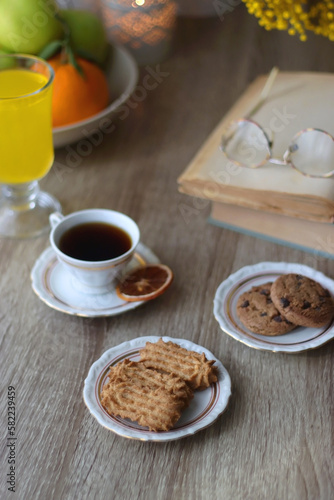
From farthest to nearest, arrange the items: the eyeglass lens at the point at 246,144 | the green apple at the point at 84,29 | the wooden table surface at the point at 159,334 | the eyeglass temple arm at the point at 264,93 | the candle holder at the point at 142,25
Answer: the candle holder at the point at 142,25 → the green apple at the point at 84,29 → the eyeglass temple arm at the point at 264,93 → the eyeglass lens at the point at 246,144 → the wooden table surface at the point at 159,334

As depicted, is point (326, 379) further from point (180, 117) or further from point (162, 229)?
point (180, 117)

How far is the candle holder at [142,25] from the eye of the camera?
1690mm

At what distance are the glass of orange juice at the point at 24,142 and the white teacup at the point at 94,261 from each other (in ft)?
0.52

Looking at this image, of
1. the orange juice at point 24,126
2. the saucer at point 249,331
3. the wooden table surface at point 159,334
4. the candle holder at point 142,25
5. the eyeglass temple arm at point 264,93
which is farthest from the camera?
the candle holder at point 142,25

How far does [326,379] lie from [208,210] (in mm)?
477

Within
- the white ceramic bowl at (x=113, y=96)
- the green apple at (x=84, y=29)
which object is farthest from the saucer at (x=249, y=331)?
the green apple at (x=84, y=29)

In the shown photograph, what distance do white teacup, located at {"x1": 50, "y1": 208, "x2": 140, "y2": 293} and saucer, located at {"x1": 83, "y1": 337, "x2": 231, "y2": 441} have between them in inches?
5.3

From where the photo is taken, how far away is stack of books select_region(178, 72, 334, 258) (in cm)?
108

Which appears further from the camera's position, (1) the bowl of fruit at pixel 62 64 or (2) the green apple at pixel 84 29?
(2) the green apple at pixel 84 29

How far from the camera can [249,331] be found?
935mm

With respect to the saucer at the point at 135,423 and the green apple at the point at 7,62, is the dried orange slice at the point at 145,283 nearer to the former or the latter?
the saucer at the point at 135,423

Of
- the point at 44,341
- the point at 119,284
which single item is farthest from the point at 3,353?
the point at 119,284

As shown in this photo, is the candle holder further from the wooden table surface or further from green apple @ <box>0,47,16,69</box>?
green apple @ <box>0,47,16,69</box>

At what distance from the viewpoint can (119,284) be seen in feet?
3.39
